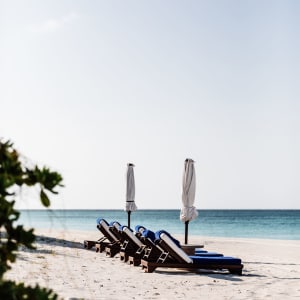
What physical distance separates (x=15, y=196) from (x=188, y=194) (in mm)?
9498

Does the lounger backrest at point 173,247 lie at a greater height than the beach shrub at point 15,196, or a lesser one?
lesser

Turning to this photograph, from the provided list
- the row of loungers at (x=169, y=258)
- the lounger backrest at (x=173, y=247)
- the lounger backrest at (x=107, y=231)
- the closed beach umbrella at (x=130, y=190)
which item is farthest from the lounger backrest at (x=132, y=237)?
the closed beach umbrella at (x=130, y=190)

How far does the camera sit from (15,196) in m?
2.09

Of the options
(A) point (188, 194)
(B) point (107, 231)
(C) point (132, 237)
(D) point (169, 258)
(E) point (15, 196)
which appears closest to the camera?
(E) point (15, 196)

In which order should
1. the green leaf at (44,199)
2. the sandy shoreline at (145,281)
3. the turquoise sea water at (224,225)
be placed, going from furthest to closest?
the turquoise sea water at (224,225), the sandy shoreline at (145,281), the green leaf at (44,199)

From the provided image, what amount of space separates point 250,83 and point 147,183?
4378 cm

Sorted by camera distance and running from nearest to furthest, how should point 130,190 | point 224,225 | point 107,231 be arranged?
point 107,231 → point 130,190 → point 224,225

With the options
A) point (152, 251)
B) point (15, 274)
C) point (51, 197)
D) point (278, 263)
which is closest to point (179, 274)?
point (152, 251)

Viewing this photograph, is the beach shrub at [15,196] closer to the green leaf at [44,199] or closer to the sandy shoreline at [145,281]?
the green leaf at [44,199]

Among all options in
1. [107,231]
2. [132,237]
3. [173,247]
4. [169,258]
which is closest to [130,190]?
[107,231]

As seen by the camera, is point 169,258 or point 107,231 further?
point 107,231

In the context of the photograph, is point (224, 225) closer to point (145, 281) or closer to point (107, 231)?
point (107, 231)

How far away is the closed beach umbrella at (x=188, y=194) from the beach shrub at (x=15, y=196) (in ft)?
30.2

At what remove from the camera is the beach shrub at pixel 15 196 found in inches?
78.9
